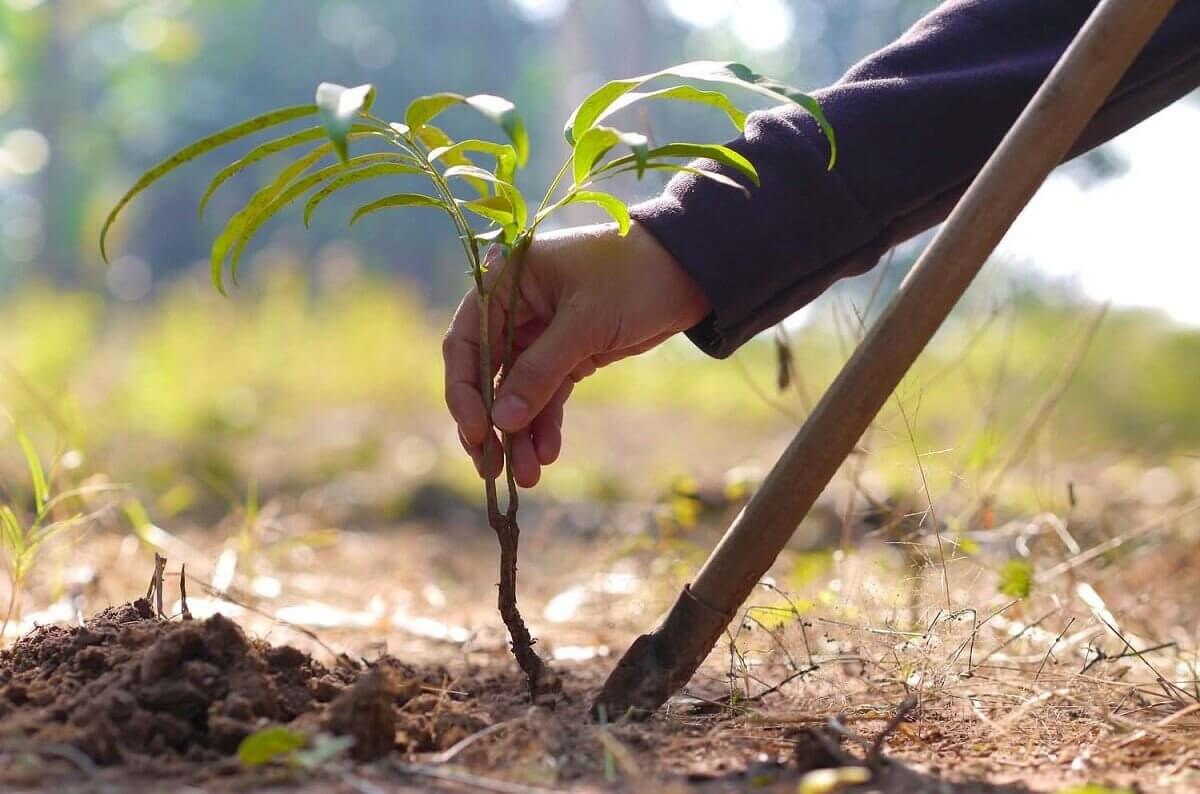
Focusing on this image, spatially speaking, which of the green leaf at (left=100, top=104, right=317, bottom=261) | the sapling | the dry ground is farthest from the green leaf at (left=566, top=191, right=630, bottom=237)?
the dry ground

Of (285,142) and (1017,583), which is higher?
(285,142)

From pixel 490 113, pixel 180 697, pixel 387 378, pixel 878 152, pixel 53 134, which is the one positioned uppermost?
pixel 53 134

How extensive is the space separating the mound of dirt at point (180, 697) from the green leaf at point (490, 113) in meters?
0.55

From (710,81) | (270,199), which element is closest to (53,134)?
(270,199)

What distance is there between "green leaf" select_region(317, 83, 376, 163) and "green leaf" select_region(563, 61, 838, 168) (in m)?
0.28

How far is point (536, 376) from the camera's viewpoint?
1386 mm

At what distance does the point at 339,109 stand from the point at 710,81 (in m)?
0.42

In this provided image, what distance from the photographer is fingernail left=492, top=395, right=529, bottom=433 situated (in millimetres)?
1366

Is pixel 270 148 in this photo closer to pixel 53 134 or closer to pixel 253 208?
pixel 253 208

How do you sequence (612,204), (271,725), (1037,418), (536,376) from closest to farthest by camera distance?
(271,725) → (612,204) → (536,376) → (1037,418)

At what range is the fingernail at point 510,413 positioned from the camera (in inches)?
53.8

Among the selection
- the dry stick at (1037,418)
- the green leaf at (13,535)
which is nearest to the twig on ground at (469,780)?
the green leaf at (13,535)

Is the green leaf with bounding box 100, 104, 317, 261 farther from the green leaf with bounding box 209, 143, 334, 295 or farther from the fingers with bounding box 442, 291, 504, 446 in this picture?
the fingers with bounding box 442, 291, 504, 446

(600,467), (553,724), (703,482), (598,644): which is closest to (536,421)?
(553,724)
